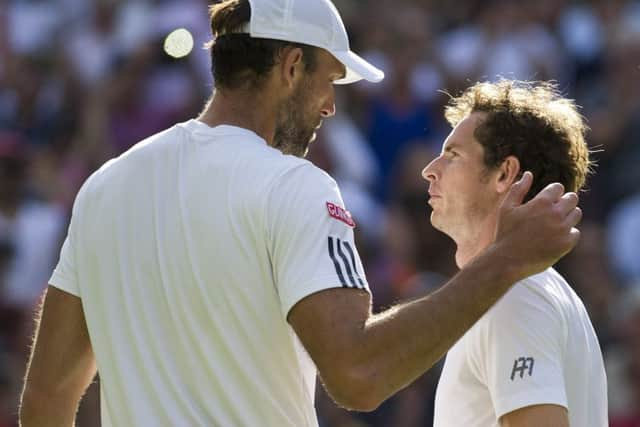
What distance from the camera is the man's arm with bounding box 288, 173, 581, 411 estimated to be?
9.13ft

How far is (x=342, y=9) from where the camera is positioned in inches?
351

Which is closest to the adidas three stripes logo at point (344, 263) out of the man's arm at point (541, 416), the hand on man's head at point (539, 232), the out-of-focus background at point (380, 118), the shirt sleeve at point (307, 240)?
the shirt sleeve at point (307, 240)

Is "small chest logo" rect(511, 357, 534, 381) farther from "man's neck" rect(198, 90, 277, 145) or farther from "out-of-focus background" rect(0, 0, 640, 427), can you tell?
"out-of-focus background" rect(0, 0, 640, 427)

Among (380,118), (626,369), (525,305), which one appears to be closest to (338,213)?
(525,305)

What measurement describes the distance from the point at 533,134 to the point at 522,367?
699 millimetres

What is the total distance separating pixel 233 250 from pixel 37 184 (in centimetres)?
529

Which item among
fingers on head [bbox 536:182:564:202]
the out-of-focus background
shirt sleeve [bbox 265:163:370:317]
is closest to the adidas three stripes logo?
shirt sleeve [bbox 265:163:370:317]

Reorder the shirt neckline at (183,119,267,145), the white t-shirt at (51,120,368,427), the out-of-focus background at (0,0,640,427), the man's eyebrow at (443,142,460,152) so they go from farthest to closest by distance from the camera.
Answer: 1. the out-of-focus background at (0,0,640,427)
2. the man's eyebrow at (443,142,460,152)
3. the shirt neckline at (183,119,267,145)
4. the white t-shirt at (51,120,368,427)

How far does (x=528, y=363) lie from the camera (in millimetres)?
3197

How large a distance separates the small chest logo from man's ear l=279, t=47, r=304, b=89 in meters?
0.84

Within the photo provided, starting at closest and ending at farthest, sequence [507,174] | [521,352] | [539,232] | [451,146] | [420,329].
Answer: [420,329], [539,232], [521,352], [507,174], [451,146]

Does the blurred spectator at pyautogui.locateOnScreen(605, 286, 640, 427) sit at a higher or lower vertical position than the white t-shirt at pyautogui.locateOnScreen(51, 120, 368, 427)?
lower

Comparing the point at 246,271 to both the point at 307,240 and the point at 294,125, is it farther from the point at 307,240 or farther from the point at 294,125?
the point at 294,125

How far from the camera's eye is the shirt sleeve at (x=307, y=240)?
2.84 m
